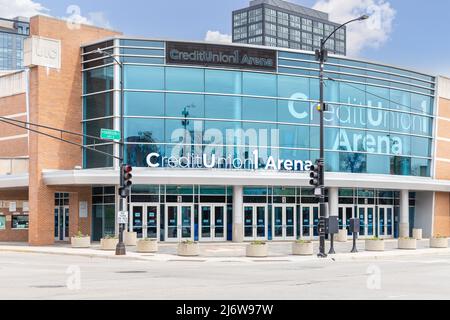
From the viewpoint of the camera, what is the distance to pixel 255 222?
45500mm

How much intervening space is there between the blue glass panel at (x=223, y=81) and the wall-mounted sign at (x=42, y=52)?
370 inches

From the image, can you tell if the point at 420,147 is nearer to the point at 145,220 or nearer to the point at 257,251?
the point at 145,220

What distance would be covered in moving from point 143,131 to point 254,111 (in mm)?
7283

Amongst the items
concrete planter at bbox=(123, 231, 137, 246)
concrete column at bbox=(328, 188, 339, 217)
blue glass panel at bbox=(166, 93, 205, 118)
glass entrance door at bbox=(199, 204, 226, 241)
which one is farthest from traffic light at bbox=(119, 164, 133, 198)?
concrete column at bbox=(328, 188, 339, 217)

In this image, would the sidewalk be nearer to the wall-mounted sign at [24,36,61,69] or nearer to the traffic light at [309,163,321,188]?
the traffic light at [309,163,321,188]

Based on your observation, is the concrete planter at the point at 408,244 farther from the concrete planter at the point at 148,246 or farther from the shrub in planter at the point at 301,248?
the concrete planter at the point at 148,246

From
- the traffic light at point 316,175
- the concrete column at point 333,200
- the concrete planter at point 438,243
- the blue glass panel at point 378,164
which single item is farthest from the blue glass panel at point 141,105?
the concrete planter at point 438,243

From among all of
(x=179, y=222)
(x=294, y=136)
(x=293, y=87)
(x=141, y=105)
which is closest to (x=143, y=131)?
(x=141, y=105)

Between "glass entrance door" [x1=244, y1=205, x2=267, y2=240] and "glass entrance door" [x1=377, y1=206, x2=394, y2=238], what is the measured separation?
1004 centimetres

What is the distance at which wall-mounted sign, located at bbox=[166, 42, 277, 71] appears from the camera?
43.8 meters

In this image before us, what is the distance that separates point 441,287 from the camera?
18203 millimetres

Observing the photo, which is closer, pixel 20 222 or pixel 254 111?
pixel 254 111

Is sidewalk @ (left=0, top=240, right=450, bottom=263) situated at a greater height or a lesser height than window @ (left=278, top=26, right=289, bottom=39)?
lesser
